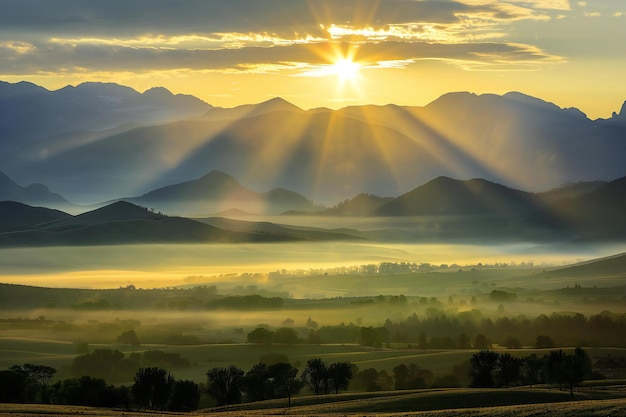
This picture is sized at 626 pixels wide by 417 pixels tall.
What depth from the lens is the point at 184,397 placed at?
142875mm

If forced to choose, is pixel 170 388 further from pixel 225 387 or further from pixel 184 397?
pixel 225 387

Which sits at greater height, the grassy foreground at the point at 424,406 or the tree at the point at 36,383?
the tree at the point at 36,383

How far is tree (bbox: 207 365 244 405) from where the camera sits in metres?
150

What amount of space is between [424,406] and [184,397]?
3980 cm

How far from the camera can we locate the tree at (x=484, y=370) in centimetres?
15900

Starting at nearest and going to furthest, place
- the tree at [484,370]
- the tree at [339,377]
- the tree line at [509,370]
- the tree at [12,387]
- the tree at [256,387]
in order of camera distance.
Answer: the tree at [12,387] → the tree line at [509,370] → the tree at [256,387] → the tree at [484,370] → the tree at [339,377]

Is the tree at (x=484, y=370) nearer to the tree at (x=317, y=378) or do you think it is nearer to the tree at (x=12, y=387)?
the tree at (x=317, y=378)

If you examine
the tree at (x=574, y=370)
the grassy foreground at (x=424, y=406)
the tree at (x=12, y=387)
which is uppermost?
the tree at (x=12, y=387)

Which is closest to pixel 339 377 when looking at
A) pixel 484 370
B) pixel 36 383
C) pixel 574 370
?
pixel 484 370

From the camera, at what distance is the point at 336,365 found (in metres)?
164

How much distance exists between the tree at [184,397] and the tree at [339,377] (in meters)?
23.1

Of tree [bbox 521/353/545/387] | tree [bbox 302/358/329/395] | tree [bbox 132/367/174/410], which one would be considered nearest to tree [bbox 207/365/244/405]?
tree [bbox 132/367/174/410]

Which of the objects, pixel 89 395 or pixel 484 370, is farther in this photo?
pixel 484 370

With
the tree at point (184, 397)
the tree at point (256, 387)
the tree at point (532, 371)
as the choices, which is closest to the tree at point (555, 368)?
the tree at point (532, 371)
